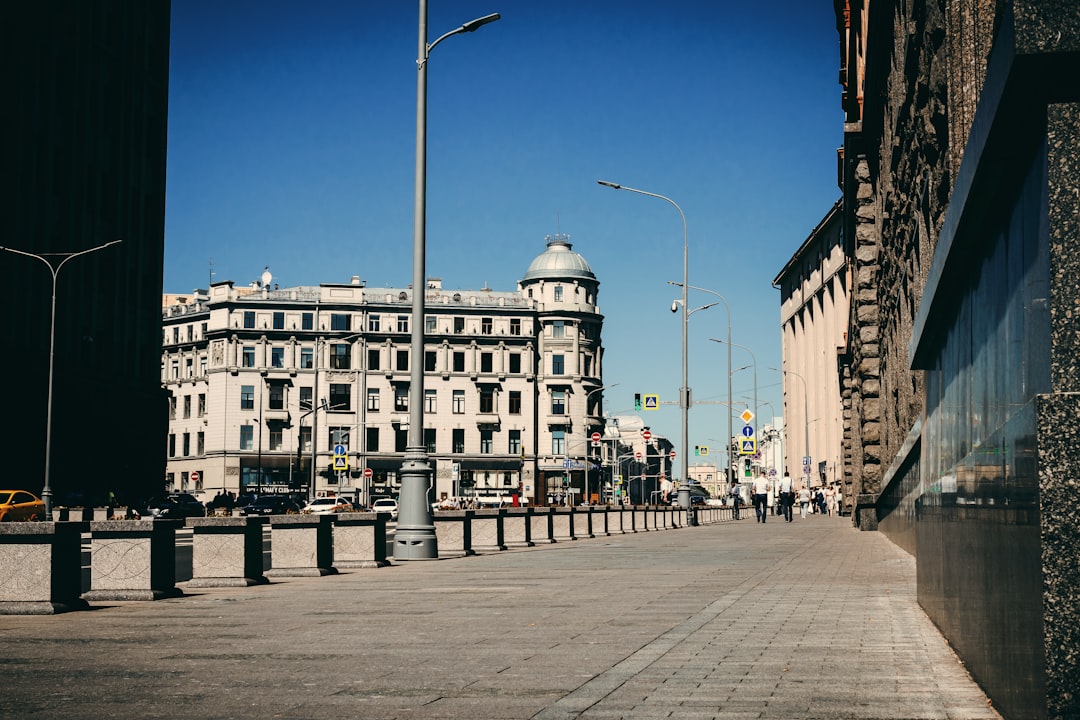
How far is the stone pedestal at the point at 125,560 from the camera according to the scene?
13078 mm

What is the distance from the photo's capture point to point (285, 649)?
28.9 ft

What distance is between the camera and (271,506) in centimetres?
7412

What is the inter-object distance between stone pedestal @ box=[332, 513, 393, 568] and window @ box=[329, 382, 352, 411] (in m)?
92.2

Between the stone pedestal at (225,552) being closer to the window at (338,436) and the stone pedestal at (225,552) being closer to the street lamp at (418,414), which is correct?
the street lamp at (418,414)

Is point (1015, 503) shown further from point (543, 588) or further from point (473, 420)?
point (473, 420)

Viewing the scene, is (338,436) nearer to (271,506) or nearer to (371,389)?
(371,389)

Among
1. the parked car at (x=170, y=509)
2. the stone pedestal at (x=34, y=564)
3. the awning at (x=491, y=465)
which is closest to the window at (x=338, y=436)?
the awning at (x=491, y=465)

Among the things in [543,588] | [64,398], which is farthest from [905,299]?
[64,398]

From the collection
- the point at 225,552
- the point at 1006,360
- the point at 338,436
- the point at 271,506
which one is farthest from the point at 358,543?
the point at 338,436

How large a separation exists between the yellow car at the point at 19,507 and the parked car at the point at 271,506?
31203 millimetres

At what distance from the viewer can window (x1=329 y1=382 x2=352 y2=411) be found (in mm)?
110438

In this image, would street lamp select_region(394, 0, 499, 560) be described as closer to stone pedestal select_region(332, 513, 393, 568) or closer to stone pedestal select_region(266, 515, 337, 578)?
stone pedestal select_region(332, 513, 393, 568)

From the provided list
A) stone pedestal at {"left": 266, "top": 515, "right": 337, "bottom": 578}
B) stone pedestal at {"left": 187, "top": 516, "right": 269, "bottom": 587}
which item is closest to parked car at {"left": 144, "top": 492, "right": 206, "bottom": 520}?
stone pedestal at {"left": 266, "top": 515, "right": 337, "bottom": 578}

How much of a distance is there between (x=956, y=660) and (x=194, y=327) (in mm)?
111242
